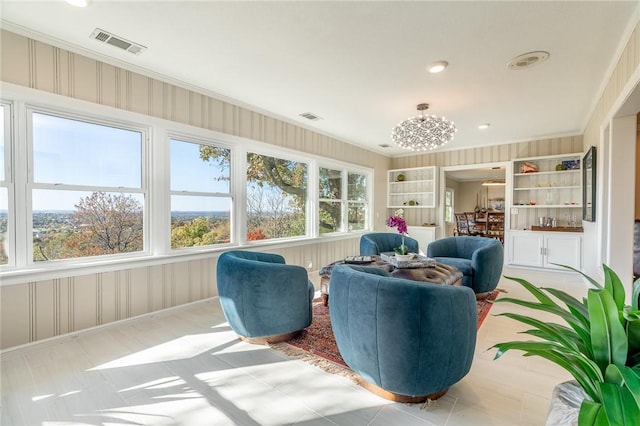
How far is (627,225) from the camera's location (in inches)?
121

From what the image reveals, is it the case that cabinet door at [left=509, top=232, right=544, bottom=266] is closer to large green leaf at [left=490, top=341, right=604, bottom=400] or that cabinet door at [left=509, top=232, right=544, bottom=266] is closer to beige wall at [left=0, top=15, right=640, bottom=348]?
beige wall at [left=0, top=15, right=640, bottom=348]

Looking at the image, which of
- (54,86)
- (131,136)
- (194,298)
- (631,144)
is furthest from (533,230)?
(54,86)

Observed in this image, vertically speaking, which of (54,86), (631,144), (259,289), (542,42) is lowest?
(259,289)

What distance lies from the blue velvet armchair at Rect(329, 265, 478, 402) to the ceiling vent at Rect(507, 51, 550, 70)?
2.43 meters

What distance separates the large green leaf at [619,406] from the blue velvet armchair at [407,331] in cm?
79

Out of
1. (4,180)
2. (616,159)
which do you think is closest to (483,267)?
(616,159)

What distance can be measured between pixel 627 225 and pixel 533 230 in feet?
9.37

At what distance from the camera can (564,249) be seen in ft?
17.6

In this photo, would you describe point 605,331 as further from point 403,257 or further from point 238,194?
point 238,194

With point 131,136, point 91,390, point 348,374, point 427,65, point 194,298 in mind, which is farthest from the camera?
point 194,298

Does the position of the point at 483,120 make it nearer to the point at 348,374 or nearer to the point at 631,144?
the point at 631,144

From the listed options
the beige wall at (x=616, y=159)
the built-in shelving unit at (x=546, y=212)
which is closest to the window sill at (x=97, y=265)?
the beige wall at (x=616, y=159)

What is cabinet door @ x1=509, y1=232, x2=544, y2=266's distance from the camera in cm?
565

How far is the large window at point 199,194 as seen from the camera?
3525mm
